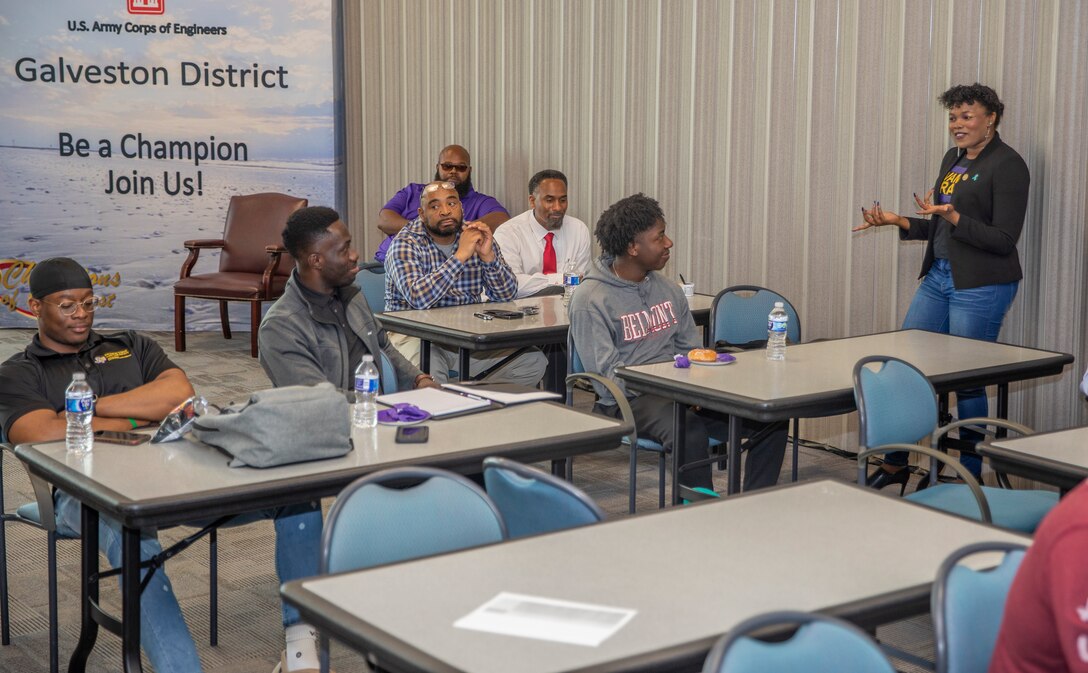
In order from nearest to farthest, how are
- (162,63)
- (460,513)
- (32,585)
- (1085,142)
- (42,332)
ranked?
(460,513)
(42,332)
(32,585)
(1085,142)
(162,63)

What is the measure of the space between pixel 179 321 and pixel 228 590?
473 centimetres

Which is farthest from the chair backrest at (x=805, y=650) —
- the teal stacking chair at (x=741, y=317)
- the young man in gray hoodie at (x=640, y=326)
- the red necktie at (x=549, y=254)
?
the red necktie at (x=549, y=254)

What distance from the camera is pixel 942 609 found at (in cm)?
191

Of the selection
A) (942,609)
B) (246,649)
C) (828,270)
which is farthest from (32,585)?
(828,270)

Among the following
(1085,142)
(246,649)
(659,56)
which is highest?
(659,56)

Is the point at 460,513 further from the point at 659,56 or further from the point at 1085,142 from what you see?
the point at 659,56

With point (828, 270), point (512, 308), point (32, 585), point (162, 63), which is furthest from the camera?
point (162, 63)

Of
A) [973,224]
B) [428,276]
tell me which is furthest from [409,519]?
[973,224]

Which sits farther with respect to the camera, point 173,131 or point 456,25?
point 173,131

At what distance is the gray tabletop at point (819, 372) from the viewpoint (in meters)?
3.68

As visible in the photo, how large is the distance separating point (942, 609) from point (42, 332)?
255cm

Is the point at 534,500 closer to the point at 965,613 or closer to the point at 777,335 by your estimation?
the point at 965,613

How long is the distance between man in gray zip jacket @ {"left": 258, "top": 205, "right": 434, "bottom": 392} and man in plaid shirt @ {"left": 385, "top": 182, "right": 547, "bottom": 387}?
1.38 m

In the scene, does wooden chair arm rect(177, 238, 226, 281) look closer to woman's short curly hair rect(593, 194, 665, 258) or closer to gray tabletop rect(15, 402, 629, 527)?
woman's short curly hair rect(593, 194, 665, 258)
